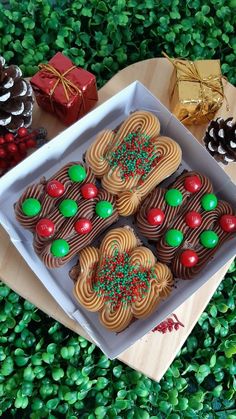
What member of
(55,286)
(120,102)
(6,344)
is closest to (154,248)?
(55,286)

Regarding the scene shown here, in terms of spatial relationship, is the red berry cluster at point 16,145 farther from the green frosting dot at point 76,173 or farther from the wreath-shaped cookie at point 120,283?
the wreath-shaped cookie at point 120,283

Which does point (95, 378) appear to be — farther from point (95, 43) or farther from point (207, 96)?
point (95, 43)

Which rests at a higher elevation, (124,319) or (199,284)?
(199,284)

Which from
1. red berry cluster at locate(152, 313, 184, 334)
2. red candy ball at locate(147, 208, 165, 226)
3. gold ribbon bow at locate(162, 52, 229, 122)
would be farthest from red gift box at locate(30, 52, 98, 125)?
red berry cluster at locate(152, 313, 184, 334)

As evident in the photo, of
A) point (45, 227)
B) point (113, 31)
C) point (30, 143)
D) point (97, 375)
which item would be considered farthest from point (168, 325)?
point (113, 31)

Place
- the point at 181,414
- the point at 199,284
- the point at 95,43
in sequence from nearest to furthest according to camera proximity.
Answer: the point at 199,284 < the point at 181,414 < the point at 95,43
